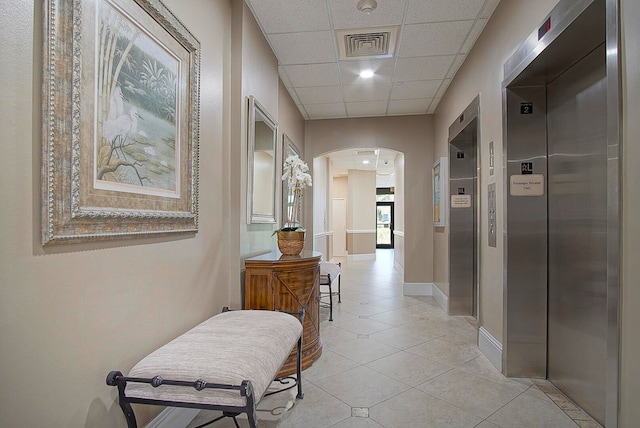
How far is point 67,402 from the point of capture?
1.25 meters

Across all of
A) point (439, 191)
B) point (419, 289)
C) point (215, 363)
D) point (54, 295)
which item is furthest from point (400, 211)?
point (54, 295)

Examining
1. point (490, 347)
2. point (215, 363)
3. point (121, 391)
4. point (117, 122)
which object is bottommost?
point (490, 347)

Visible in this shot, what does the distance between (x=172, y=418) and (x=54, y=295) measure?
3.63 ft

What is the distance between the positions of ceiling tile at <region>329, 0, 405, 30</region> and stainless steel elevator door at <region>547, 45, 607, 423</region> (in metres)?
1.37

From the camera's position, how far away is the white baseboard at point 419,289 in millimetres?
5703

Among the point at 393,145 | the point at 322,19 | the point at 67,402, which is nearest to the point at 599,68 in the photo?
the point at 322,19

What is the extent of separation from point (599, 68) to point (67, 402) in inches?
122

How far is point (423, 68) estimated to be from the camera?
4023 mm

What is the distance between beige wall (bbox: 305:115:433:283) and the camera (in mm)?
5727

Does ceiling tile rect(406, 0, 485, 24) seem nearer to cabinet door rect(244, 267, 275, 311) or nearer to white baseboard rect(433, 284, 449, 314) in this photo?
cabinet door rect(244, 267, 275, 311)

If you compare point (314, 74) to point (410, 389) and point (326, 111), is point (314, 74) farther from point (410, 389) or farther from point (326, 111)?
point (410, 389)

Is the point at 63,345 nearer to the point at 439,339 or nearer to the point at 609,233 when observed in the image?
the point at 609,233

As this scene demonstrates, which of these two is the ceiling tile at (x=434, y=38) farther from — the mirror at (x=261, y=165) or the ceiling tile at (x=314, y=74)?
the mirror at (x=261, y=165)

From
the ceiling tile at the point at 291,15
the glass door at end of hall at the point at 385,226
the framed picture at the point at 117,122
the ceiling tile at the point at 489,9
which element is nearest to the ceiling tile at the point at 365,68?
the ceiling tile at the point at 291,15
